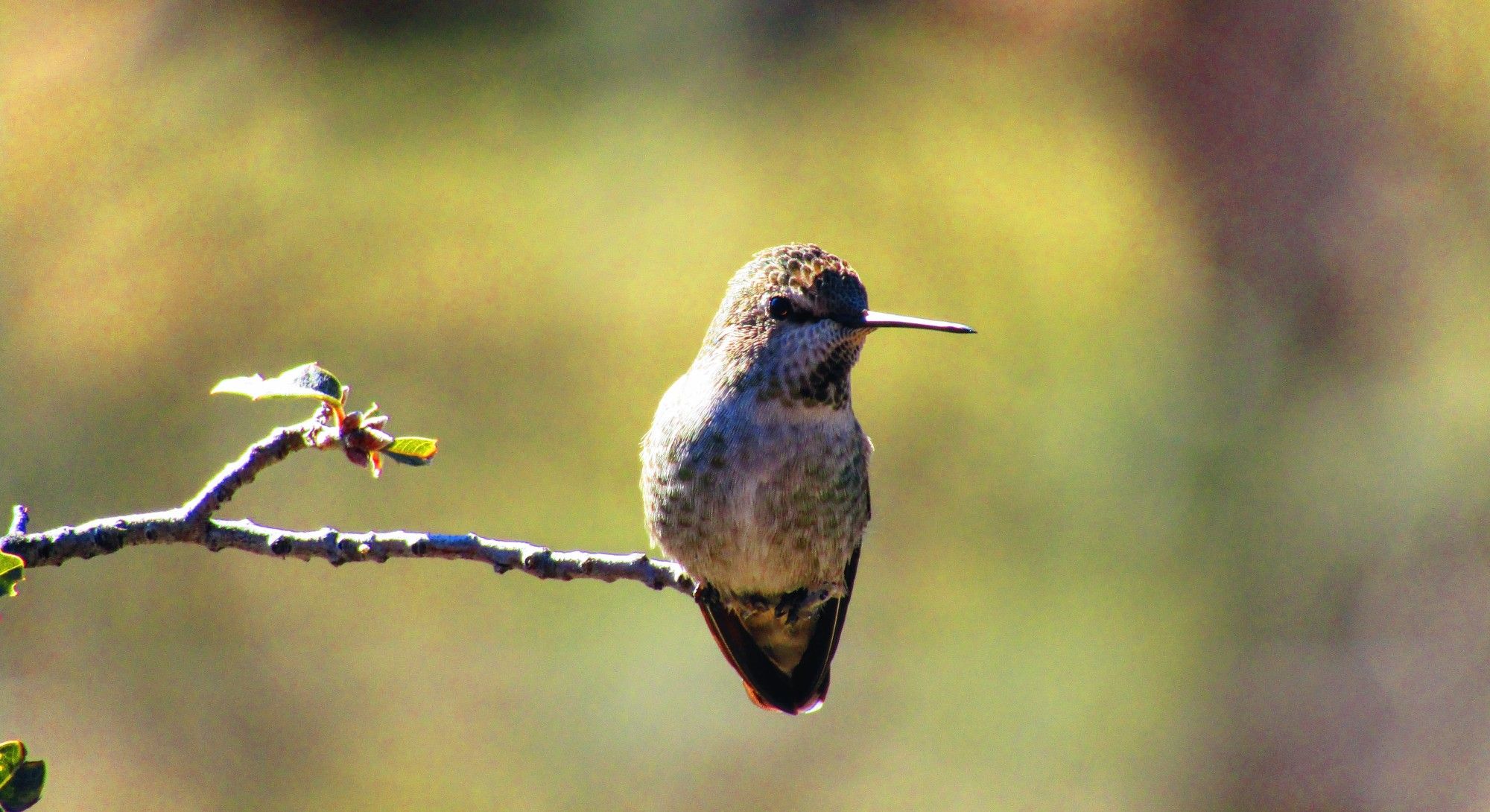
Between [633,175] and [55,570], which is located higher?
[633,175]

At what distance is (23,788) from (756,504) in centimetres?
130

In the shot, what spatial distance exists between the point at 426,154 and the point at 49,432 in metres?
2.16

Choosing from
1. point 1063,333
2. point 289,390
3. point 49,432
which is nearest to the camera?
point 289,390

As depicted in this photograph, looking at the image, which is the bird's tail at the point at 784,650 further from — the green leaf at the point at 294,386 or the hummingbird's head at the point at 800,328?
the green leaf at the point at 294,386

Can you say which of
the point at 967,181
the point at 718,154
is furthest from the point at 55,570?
the point at 967,181

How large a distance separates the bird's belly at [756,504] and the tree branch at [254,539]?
0.48 m

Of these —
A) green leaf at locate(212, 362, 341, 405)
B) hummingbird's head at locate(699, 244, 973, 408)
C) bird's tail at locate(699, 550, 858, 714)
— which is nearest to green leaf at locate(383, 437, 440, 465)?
green leaf at locate(212, 362, 341, 405)

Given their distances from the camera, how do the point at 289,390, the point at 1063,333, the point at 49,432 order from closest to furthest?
the point at 289,390
the point at 49,432
the point at 1063,333

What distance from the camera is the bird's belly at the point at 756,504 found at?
2176 millimetres

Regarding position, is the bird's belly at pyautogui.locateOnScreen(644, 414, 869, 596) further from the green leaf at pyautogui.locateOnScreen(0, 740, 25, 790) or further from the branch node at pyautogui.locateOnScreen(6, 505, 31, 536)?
the green leaf at pyautogui.locateOnScreen(0, 740, 25, 790)

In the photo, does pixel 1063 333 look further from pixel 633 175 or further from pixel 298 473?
pixel 298 473

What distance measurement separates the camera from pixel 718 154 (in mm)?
6043

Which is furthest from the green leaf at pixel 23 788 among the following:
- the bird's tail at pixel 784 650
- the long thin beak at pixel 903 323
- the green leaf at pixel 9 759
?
the bird's tail at pixel 784 650

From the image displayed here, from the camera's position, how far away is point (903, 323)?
1.93 meters
